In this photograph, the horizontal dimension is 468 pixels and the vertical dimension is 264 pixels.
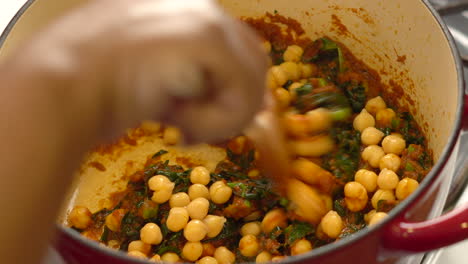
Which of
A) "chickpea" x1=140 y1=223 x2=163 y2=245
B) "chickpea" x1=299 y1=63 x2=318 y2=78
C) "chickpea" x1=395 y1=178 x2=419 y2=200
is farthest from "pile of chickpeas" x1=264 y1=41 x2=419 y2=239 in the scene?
"chickpea" x1=140 y1=223 x2=163 y2=245

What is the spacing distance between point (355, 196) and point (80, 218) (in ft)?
2.00

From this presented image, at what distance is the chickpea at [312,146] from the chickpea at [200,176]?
0.23 metres

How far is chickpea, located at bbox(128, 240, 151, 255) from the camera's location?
1363 mm

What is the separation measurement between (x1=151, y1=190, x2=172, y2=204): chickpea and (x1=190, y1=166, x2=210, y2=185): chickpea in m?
0.07

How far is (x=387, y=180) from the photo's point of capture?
140 centimetres

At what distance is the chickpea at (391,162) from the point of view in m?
1.44

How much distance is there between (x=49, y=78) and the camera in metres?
0.44

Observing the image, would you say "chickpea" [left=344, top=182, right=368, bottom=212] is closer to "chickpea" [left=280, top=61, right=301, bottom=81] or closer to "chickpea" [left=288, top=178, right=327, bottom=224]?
"chickpea" [left=288, top=178, right=327, bottom=224]

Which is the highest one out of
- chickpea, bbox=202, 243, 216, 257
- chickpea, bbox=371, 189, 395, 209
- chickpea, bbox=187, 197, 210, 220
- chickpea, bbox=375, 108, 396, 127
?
chickpea, bbox=375, 108, 396, 127

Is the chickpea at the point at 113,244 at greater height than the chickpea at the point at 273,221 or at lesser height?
lesser

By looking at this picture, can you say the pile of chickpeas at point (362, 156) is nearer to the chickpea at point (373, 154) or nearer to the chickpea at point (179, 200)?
the chickpea at point (373, 154)

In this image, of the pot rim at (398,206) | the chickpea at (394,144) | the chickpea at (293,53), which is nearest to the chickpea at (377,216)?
the chickpea at (394,144)

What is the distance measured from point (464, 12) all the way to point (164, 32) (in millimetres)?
1373

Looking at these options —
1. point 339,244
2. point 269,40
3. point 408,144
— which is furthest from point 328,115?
point 339,244
